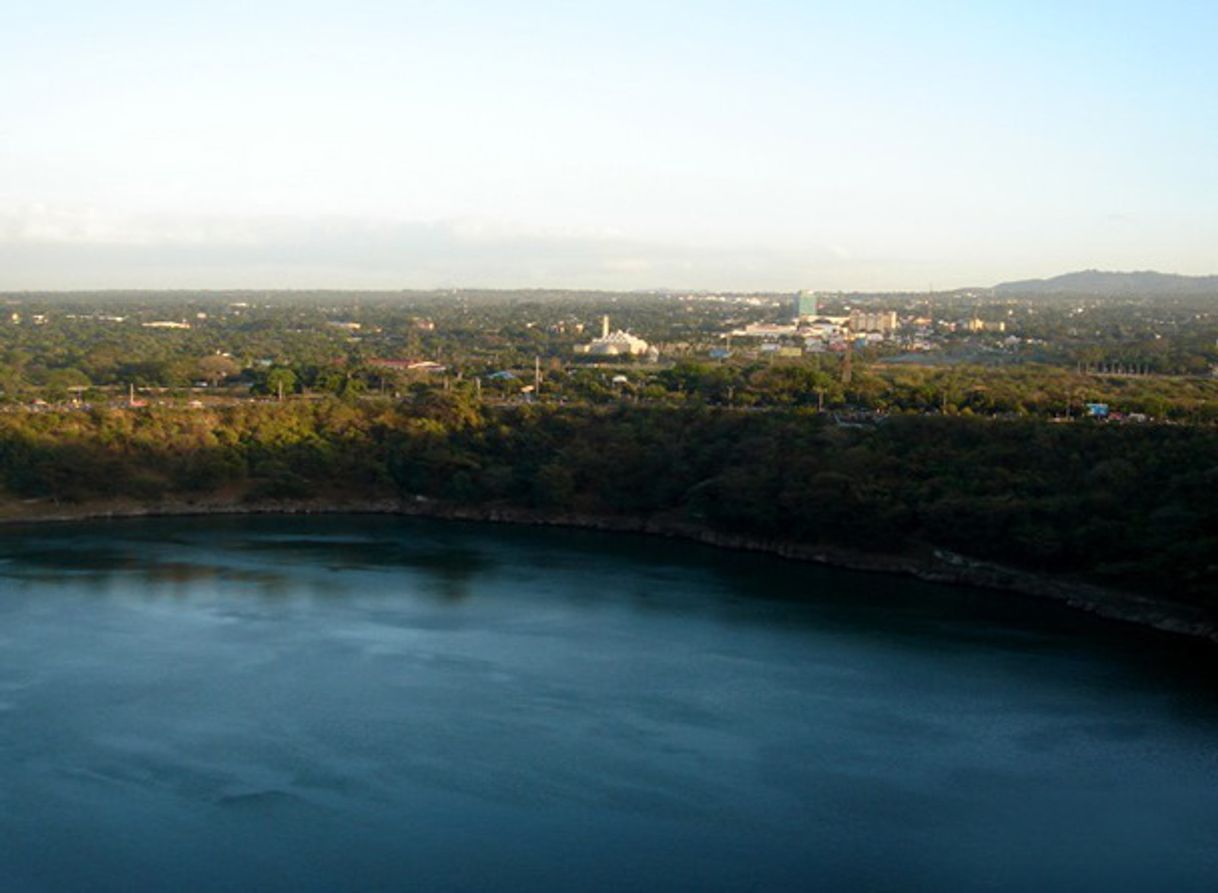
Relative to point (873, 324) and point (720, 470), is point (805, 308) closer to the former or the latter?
point (873, 324)

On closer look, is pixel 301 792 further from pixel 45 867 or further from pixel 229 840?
pixel 45 867

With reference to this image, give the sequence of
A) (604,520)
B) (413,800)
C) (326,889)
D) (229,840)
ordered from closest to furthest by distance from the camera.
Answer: (326,889) < (229,840) < (413,800) < (604,520)

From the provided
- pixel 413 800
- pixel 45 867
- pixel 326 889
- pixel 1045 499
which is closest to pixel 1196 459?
pixel 1045 499

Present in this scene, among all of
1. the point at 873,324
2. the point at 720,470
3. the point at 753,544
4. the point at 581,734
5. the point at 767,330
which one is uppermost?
the point at 873,324

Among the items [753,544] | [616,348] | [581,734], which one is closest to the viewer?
[581,734]

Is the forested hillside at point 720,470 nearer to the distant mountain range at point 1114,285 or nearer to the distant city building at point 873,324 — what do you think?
the distant city building at point 873,324

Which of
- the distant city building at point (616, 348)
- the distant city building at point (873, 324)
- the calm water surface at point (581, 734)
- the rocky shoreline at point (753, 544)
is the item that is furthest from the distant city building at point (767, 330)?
the calm water surface at point (581, 734)

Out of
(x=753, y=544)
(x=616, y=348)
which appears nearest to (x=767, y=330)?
(x=616, y=348)

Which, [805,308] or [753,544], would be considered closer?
[753,544]
